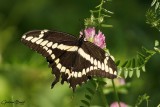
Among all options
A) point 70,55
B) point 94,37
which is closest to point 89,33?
point 94,37

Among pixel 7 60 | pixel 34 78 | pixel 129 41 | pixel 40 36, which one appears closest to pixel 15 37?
pixel 129 41

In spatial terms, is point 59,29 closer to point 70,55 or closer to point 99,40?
point 70,55

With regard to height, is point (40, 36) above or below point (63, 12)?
above

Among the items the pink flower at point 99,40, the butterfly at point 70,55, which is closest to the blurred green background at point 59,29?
the butterfly at point 70,55

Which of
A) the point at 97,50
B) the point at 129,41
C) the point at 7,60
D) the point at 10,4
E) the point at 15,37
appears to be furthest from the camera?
the point at 10,4

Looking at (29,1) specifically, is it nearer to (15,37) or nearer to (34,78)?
(15,37)

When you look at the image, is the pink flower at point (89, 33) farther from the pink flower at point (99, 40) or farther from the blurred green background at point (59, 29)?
the blurred green background at point (59, 29)
